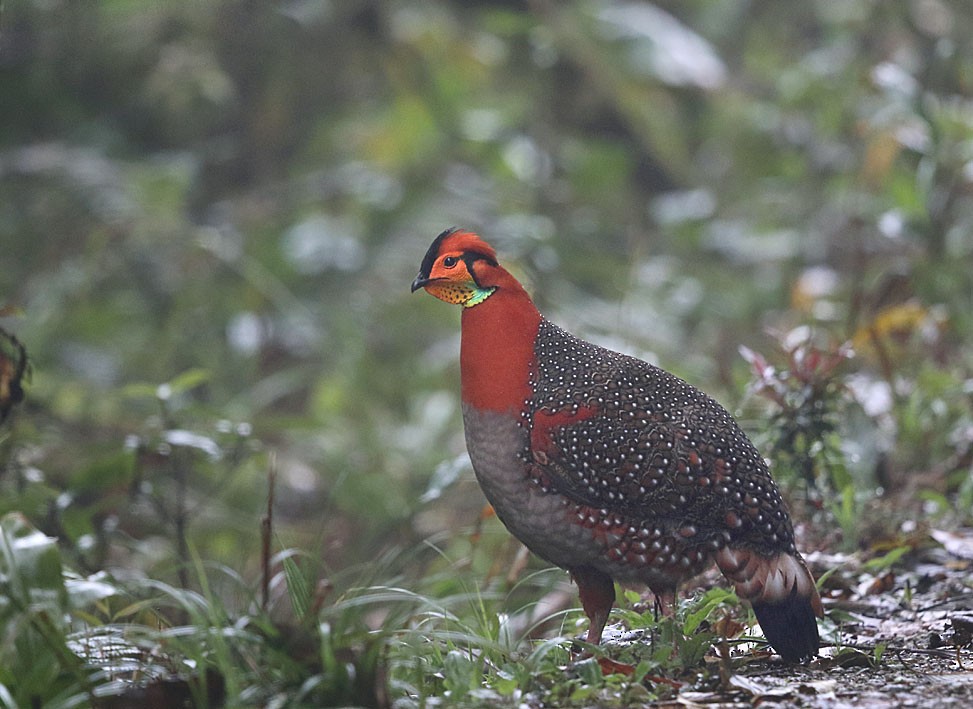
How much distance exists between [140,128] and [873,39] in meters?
5.62

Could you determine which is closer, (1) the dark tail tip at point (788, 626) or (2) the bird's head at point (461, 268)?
(1) the dark tail tip at point (788, 626)

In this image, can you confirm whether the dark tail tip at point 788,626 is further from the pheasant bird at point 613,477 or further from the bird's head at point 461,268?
the bird's head at point 461,268

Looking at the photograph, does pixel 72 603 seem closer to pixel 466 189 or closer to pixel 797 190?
pixel 466 189

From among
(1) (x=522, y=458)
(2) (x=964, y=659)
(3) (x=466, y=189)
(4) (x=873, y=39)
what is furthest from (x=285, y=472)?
(4) (x=873, y=39)

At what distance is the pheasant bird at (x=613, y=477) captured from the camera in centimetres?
271

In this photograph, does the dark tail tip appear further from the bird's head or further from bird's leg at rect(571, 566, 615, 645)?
the bird's head

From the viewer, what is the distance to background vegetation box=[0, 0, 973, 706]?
4039mm

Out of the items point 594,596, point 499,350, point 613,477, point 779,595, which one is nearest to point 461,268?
point 499,350

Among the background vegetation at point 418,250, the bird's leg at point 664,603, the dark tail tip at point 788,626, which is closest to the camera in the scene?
the dark tail tip at point 788,626

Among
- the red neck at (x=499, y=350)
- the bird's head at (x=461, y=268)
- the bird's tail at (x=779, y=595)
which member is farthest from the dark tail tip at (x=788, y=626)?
the bird's head at (x=461, y=268)

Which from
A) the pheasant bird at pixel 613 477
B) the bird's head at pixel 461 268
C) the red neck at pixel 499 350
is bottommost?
the pheasant bird at pixel 613 477

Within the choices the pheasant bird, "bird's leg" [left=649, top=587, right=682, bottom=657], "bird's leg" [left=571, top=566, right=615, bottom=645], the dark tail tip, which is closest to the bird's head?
the pheasant bird

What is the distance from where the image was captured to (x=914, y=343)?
544 cm

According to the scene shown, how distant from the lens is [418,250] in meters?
7.21
